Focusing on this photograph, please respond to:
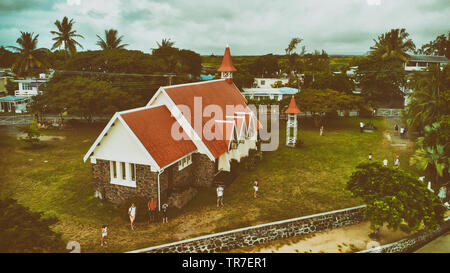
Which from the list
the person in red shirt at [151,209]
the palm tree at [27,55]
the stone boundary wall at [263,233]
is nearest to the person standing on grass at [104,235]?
the stone boundary wall at [263,233]

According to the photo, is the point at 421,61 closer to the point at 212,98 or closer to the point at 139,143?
the point at 212,98

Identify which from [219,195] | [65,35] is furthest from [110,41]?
[219,195]

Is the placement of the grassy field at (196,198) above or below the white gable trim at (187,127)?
below

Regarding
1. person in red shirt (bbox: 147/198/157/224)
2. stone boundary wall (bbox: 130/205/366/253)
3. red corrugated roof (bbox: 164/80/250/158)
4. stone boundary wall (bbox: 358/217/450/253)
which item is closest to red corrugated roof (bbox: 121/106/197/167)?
red corrugated roof (bbox: 164/80/250/158)

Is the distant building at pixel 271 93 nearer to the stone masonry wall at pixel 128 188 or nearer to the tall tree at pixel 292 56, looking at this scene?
the tall tree at pixel 292 56

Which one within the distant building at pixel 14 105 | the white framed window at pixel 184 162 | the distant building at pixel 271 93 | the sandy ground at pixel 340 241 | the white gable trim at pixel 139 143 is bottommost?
the sandy ground at pixel 340 241
